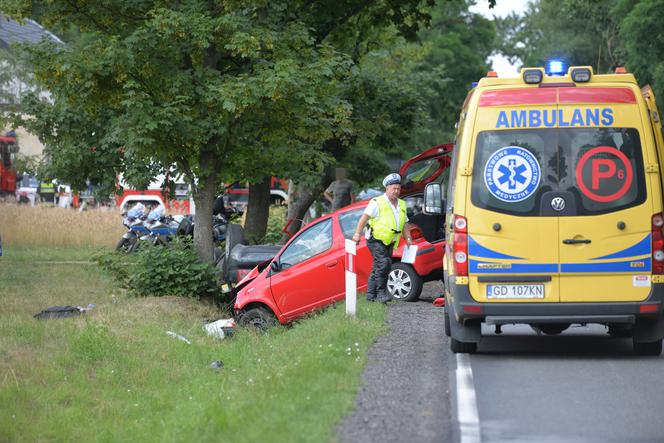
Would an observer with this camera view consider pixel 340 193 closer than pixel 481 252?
No

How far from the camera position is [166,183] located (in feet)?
74.4

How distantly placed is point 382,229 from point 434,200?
2.91m

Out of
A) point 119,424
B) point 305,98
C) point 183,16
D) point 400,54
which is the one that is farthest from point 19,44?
point 400,54

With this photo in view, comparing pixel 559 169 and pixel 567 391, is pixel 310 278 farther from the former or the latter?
pixel 567 391

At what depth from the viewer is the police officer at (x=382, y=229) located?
1561cm

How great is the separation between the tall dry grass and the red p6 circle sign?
22.7m

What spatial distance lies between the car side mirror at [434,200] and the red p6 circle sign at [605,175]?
6.57 ft

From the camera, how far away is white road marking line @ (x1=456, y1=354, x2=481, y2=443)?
26.1 ft

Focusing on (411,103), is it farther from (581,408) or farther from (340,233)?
(581,408)

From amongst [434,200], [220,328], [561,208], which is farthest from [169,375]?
[561,208]

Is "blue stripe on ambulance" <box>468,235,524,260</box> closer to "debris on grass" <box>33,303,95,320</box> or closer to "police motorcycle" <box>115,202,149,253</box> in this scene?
"debris on grass" <box>33,303,95,320</box>

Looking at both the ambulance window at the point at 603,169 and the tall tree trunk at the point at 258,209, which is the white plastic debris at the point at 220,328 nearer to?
the ambulance window at the point at 603,169

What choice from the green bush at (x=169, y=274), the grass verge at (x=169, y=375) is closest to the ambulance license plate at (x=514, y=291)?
the grass verge at (x=169, y=375)

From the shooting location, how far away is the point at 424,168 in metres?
18.9
